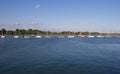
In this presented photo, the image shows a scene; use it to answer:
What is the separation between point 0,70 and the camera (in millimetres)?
37562

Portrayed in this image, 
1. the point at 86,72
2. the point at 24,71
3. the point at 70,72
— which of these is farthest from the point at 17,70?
the point at 86,72

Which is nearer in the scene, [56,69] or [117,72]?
[117,72]

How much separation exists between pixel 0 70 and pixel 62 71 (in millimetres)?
13031

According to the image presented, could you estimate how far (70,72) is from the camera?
36.6 metres

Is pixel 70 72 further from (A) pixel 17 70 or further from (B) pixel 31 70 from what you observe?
(A) pixel 17 70

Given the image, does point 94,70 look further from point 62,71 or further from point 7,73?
point 7,73

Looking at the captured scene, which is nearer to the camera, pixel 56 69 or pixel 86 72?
pixel 86 72

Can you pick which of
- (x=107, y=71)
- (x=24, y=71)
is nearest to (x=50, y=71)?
(x=24, y=71)

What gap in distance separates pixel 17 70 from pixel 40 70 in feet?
16.0

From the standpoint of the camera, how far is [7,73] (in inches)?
1401

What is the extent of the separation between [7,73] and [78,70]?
48.3ft

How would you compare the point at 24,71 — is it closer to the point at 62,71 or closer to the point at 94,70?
the point at 62,71

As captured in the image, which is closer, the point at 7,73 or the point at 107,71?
the point at 7,73

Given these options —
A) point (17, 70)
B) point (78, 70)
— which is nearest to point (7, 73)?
point (17, 70)
